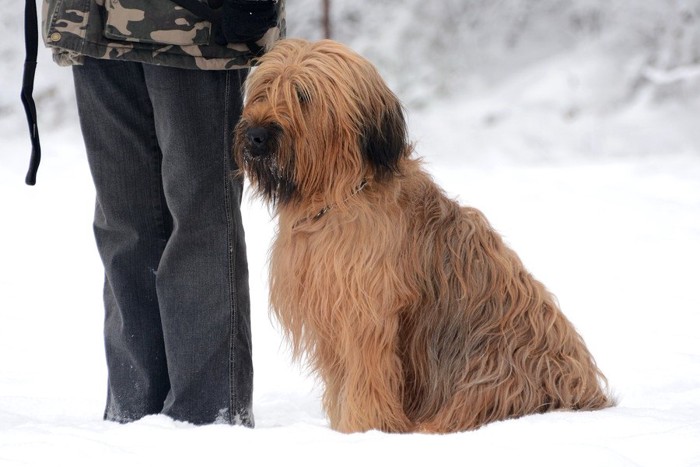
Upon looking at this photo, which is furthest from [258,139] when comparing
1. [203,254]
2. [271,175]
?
[203,254]

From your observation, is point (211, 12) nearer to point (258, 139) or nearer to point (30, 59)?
point (258, 139)

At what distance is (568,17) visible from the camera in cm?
1038

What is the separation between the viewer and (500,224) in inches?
274

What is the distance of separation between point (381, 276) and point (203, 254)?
610 millimetres

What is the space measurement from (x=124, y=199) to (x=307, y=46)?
32.0 inches

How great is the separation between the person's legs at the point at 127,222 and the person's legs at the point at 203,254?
109 millimetres

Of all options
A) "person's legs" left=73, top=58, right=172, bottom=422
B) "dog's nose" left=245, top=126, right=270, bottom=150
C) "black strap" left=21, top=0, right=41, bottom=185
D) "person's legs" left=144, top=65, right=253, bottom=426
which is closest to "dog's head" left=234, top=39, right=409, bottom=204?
"dog's nose" left=245, top=126, right=270, bottom=150

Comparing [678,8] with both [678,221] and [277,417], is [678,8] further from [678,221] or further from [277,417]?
[277,417]

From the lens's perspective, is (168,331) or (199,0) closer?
(199,0)

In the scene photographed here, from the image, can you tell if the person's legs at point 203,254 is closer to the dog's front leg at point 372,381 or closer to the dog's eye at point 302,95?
the dog's eye at point 302,95

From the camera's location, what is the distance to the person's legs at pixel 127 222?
299cm

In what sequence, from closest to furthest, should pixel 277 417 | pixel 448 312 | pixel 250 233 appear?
1. pixel 448 312
2. pixel 277 417
3. pixel 250 233

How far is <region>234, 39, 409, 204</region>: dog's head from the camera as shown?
277 centimetres

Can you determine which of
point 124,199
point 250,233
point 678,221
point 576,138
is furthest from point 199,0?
point 576,138
